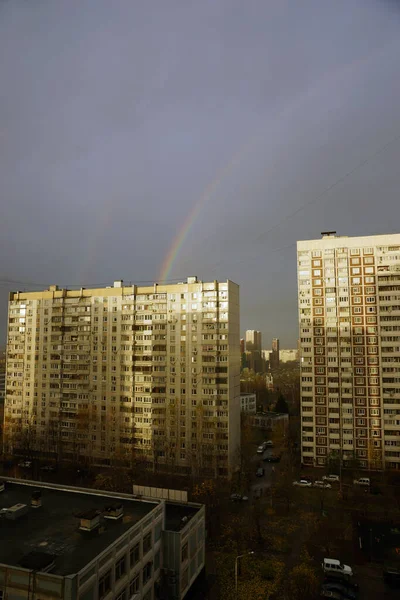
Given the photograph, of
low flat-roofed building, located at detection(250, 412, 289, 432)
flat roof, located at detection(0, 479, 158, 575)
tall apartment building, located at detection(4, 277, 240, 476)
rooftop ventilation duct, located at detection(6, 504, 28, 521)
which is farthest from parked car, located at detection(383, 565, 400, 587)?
low flat-roofed building, located at detection(250, 412, 289, 432)

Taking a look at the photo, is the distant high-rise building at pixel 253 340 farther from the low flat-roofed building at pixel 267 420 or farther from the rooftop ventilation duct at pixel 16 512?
the rooftop ventilation duct at pixel 16 512

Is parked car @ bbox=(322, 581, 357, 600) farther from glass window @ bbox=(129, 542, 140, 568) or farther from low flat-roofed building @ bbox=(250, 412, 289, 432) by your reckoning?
low flat-roofed building @ bbox=(250, 412, 289, 432)

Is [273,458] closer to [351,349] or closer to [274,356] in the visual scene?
[351,349]

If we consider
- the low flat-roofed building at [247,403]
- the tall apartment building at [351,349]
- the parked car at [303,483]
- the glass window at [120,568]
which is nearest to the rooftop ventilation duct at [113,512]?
the glass window at [120,568]

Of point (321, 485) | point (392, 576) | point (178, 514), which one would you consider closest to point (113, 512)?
point (178, 514)

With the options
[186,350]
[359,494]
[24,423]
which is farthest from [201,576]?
[24,423]
